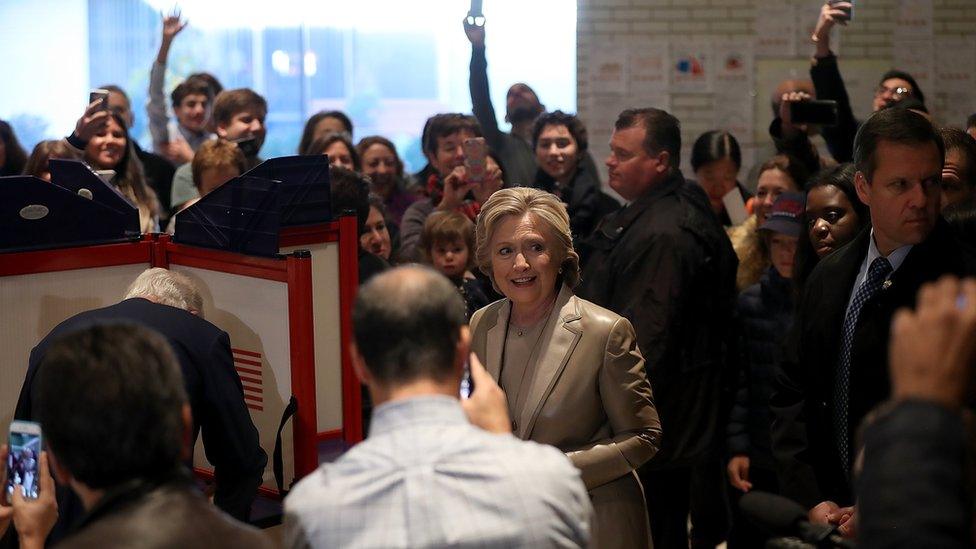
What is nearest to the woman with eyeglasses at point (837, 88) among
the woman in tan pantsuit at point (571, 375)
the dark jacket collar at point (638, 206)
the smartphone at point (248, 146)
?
the dark jacket collar at point (638, 206)

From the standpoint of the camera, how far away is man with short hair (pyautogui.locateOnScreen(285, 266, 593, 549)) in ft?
6.21

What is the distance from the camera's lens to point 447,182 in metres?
5.75

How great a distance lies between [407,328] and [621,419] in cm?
142

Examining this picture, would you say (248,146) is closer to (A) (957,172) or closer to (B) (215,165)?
(B) (215,165)

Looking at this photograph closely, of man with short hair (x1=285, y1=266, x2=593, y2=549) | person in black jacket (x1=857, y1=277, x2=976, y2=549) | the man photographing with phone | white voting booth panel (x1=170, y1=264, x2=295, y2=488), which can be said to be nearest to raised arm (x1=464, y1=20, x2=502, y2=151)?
the man photographing with phone

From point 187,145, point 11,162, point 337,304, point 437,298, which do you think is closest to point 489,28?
point 187,145

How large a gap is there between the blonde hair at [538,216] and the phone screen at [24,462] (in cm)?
144

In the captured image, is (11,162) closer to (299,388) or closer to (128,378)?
(299,388)

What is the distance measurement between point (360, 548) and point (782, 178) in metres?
4.21

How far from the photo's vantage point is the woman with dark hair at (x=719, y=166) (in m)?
6.58

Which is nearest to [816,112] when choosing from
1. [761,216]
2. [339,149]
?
[761,216]

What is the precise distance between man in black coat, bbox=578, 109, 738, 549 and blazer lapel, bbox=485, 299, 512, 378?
114cm

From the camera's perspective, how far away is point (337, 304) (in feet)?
12.2

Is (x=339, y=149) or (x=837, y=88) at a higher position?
(x=837, y=88)
